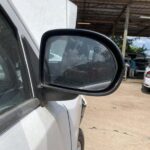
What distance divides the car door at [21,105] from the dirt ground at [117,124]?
14.7 ft

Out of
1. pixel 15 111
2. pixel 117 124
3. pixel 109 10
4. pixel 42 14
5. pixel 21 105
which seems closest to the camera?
pixel 15 111

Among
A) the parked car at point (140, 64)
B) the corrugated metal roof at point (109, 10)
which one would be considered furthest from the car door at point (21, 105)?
the parked car at point (140, 64)

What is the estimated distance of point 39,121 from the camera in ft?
6.03

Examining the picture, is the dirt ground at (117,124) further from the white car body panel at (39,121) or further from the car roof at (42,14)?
the white car body panel at (39,121)

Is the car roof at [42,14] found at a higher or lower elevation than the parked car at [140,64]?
higher

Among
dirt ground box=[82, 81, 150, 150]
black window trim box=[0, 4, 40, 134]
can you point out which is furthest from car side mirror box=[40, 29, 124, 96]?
dirt ground box=[82, 81, 150, 150]

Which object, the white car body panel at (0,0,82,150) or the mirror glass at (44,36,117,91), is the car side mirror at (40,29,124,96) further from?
the white car body panel at (0,0,82,150)

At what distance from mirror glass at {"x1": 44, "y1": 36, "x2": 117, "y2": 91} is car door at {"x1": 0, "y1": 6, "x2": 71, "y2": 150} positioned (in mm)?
127

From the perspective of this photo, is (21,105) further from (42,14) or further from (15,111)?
(42,14)

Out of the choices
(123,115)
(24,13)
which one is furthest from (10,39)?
(123,115)

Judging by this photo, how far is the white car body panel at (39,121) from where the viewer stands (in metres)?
1.53

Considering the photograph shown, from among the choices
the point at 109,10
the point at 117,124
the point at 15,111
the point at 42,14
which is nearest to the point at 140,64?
the point at 109,10

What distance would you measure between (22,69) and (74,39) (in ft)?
1.02

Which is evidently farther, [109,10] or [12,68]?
[109,10]
